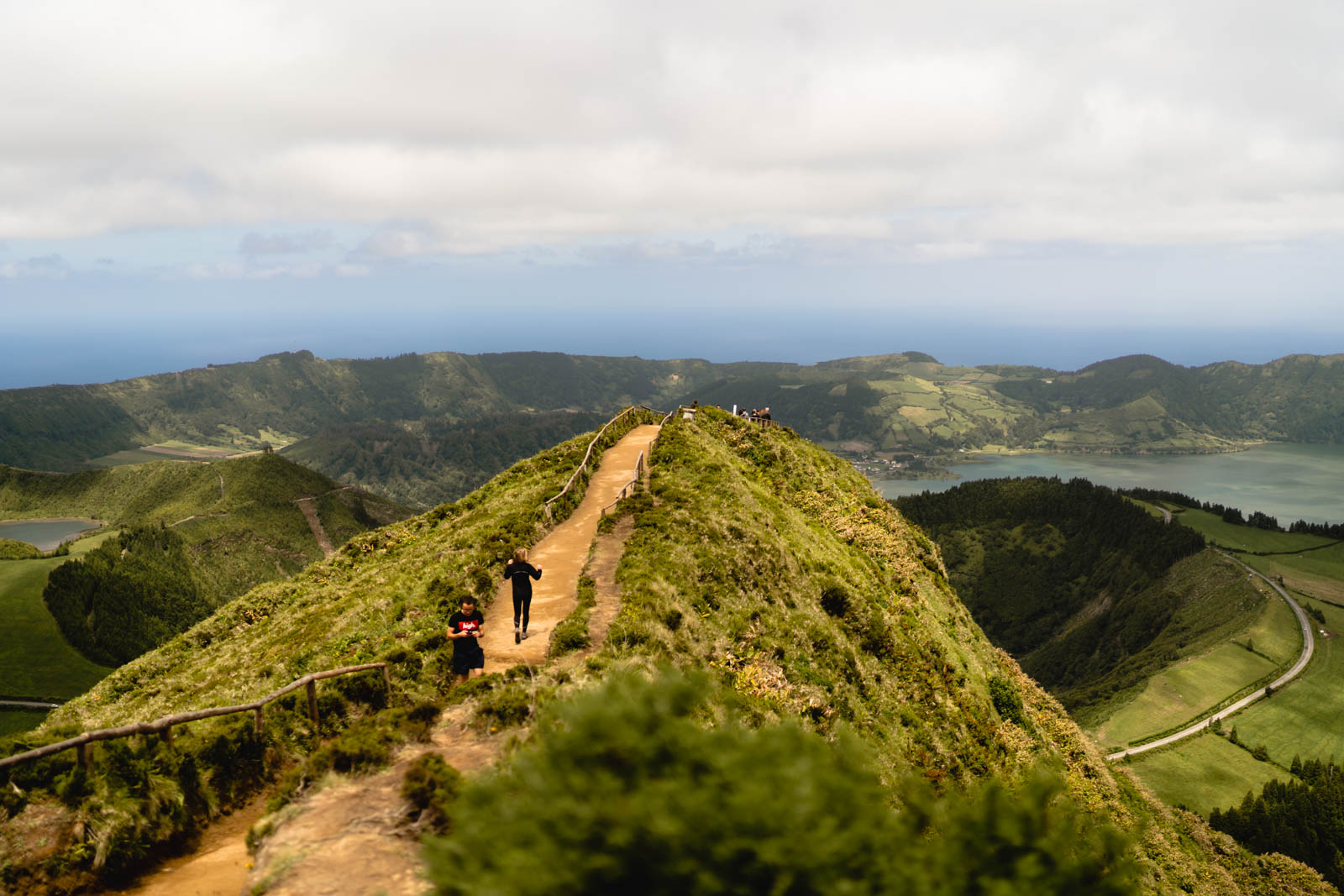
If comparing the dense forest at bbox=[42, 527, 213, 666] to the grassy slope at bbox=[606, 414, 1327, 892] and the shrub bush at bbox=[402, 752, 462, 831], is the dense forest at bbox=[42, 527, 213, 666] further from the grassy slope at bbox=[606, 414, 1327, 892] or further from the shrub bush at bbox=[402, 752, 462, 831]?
the shrub bush at bbox=[402, 752, 462, 831]

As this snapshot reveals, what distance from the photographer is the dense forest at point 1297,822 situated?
3595 inches

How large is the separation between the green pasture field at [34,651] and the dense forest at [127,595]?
1790mm

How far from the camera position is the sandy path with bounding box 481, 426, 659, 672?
760 inches

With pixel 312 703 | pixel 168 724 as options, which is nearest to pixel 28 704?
→ pixel 312 703

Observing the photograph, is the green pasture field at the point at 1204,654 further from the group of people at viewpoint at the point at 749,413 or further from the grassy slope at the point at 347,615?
the grassy slope at the point at 347,615

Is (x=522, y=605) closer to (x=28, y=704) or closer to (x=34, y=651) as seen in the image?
(x=28, y=704)

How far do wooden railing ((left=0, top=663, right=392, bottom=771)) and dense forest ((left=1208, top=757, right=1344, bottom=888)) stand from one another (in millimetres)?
120506

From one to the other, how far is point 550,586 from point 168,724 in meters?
12.2

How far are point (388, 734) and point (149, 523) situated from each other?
18540 centimetres

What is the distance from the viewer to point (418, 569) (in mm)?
28234

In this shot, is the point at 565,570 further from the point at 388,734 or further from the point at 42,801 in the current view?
the point at 42,801

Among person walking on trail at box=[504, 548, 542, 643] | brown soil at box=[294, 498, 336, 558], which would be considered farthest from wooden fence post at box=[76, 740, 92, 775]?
brown soil at box=[294, 498, 336, 558]

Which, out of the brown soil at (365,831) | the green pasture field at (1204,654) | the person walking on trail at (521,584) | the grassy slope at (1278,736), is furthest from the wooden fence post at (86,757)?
the green pasture field at (1204,654)

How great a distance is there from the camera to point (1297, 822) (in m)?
95.8
